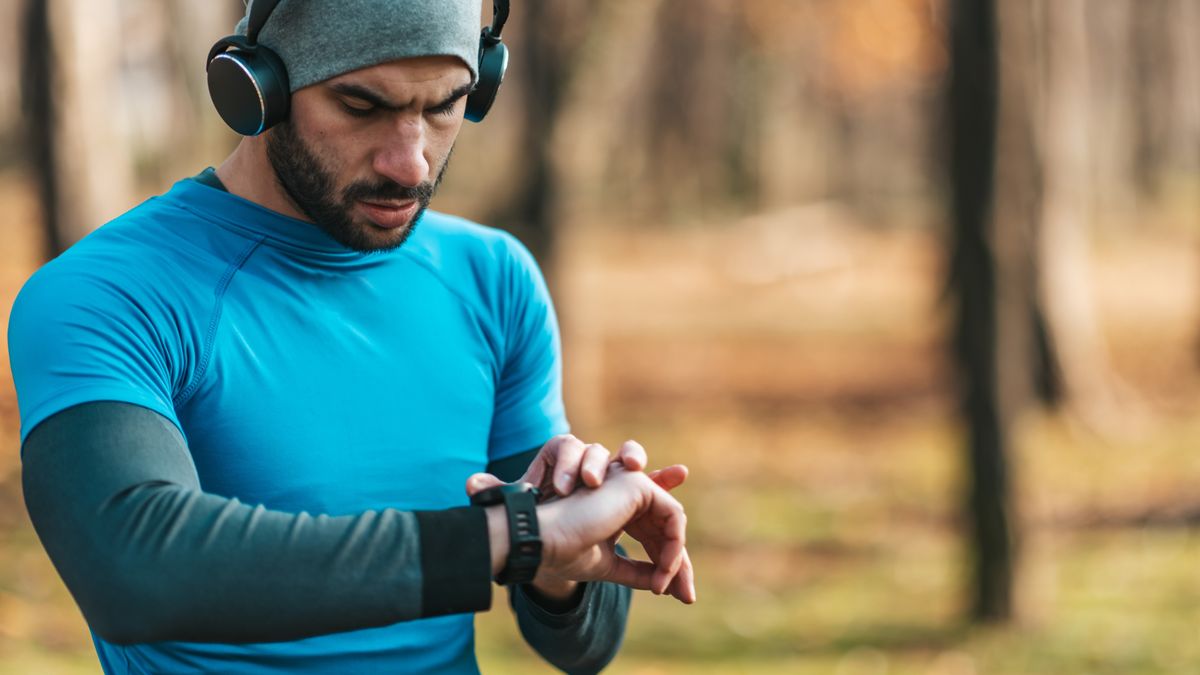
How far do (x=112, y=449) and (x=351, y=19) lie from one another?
2.36ft

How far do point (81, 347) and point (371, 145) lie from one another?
0.54 metres

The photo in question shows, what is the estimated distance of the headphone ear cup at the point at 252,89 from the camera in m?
2.18

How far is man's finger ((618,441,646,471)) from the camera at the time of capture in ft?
6.75

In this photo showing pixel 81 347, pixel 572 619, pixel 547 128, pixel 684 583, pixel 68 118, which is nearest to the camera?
pixel 81 347

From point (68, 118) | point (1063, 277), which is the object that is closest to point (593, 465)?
point (68, 118)

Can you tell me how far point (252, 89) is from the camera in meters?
2.17

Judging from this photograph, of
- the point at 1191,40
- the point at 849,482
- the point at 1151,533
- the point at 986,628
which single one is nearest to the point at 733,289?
the point at 849,482

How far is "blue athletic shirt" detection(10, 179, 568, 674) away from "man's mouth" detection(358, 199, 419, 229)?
0.10 metres

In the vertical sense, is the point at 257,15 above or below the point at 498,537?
above

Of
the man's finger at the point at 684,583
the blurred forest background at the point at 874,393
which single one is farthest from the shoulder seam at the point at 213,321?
the blurred forest background at the point at 874,393

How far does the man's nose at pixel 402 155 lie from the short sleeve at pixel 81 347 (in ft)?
1.35

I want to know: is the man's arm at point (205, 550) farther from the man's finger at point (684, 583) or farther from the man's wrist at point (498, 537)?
the man's finger at point (684, 583)

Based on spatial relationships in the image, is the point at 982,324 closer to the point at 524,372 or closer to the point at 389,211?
the point at 524,372

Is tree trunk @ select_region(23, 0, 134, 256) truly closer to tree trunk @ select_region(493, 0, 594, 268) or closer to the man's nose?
tree trunk @ select_region(493, 0, 594, 268)
